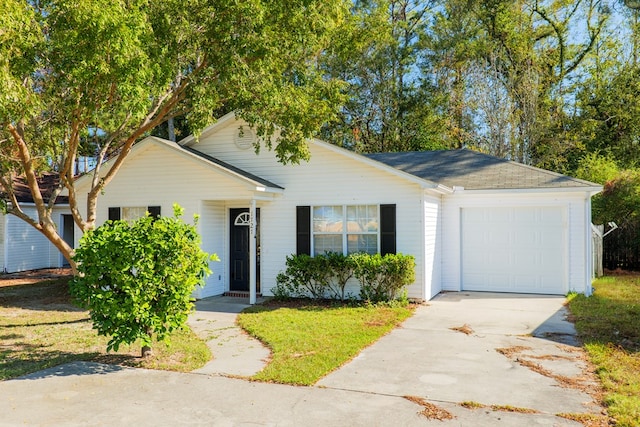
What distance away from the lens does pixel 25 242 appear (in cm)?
1903

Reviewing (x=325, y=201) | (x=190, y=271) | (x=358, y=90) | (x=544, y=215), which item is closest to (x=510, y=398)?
(x=190, y=271)

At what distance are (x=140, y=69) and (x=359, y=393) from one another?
5775 millimetres

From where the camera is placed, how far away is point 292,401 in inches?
199

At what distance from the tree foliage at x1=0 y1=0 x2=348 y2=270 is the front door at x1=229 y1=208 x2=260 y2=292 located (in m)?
2.42

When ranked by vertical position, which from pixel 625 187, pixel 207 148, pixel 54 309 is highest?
pixel 207 148

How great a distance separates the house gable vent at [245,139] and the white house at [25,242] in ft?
33.0

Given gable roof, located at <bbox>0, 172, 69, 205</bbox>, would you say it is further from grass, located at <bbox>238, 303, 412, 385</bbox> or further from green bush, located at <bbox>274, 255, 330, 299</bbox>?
grass, located at <bbox>238, 303, 412, 385</bbox>

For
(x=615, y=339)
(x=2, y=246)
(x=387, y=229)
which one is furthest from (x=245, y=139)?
(x=2, y=246)

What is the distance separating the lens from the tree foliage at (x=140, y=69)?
708 cm

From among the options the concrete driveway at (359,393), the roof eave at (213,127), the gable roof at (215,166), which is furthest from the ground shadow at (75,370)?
the roof eave at (213,127)

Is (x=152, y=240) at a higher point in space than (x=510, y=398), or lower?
higher

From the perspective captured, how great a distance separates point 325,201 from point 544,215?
548 centimetres

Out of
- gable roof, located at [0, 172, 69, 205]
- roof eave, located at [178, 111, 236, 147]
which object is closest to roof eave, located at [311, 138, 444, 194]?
roof eave, located at [178, 111, 236, 147]

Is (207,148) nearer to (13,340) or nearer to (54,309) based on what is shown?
(54,309)
